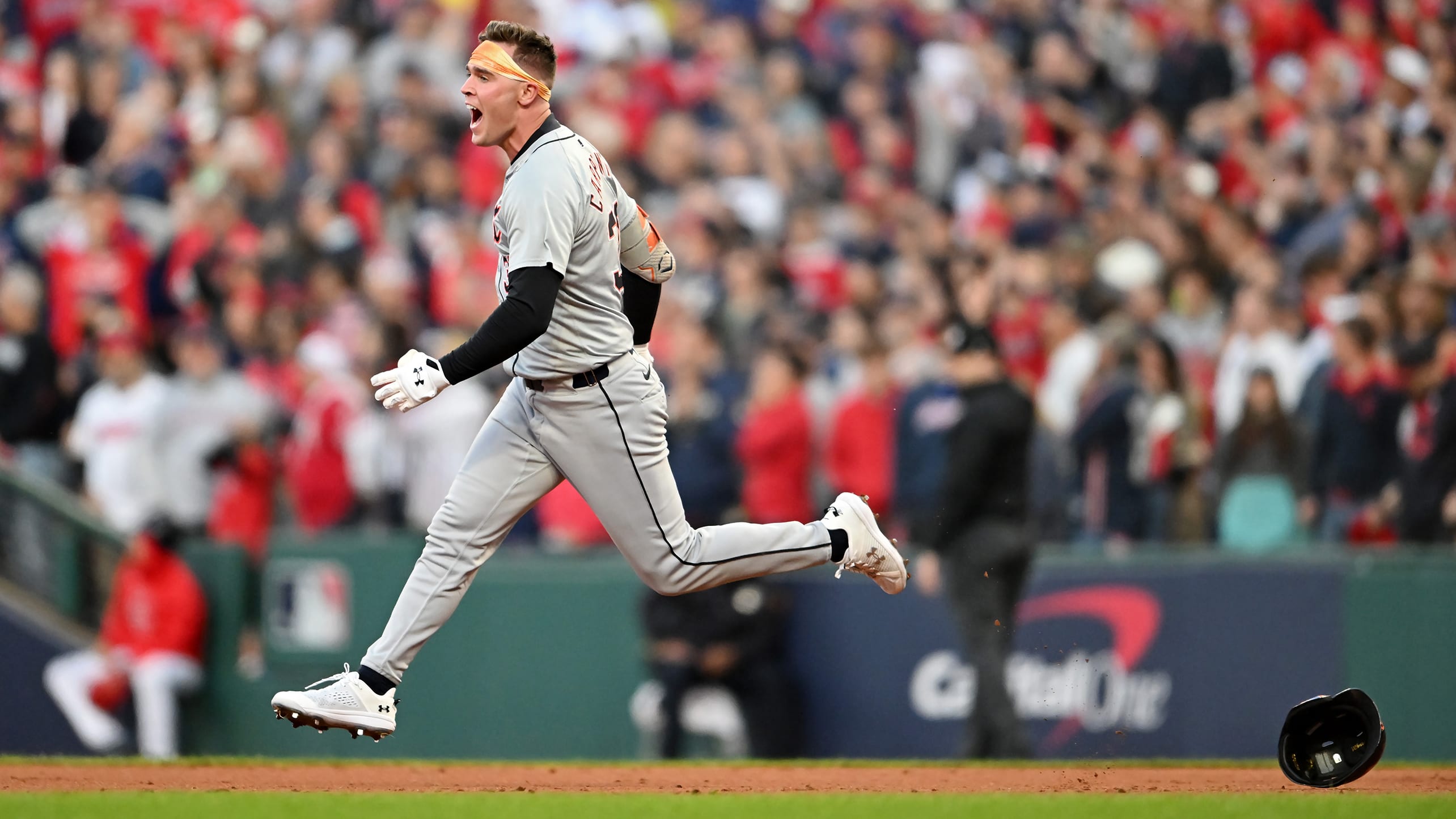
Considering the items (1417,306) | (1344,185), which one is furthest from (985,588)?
(1344,185)

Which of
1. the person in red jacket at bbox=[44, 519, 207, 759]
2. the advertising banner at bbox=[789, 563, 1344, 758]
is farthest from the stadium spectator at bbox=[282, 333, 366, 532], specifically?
the advertising banner at bbox=[789, 563, 1344, 758]

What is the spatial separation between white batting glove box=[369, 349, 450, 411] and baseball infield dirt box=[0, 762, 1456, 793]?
1.68m

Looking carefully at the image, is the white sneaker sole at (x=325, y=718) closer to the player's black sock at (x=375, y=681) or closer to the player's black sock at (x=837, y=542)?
the player's black sock at (x=375, y=681)

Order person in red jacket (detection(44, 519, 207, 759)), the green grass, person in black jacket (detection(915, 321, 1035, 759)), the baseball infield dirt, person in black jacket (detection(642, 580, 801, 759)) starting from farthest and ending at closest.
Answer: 1. person in red jacket (detection(44, 519, 207, 759))
2. person in black jacket (detection(642, 580, 801, 759))
3. person in black jacket (detection(915, 321, 1035, 759))
4. the baseball infield dirt
5. the green grass

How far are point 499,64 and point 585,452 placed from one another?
4.16 ft

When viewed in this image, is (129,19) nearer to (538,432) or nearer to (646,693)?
(646,693)

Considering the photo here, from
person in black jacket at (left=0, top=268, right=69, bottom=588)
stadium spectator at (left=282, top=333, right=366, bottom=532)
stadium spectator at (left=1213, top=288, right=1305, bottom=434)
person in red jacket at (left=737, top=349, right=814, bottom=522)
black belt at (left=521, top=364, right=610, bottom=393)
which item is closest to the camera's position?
black belt at (left=521, top=364, right=610, bottom=393)

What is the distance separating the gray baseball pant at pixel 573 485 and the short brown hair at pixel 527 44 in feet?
3.18

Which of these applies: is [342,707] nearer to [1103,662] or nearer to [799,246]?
[1103,662]

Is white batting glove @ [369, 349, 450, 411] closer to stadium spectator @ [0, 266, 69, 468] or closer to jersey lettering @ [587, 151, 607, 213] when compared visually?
jersey lettering @ [587, 151, 607, 213]

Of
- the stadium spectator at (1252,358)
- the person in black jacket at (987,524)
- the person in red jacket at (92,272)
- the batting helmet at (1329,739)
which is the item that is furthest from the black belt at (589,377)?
the person in red jacket at (92,272)

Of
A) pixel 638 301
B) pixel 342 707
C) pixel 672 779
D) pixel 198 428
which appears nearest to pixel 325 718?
pixel 342 707

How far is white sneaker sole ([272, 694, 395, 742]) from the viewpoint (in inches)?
238

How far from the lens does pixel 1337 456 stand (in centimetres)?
1007
